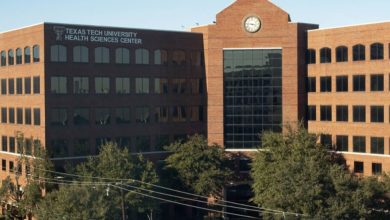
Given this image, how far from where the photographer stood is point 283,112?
8538 cm

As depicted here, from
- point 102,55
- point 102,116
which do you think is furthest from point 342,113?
point 102,55

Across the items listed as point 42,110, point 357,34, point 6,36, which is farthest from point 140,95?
point 357,34

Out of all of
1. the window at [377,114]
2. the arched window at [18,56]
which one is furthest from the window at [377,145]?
the arched window at [18,56]

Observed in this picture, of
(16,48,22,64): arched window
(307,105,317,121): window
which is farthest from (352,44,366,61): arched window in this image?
(16,48,22,64): arched window

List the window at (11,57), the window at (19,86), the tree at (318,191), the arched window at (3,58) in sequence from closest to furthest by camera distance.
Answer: the tree at (318,191) → the window at (19,86) → the window at (11,57) → the arched window at (3,58)

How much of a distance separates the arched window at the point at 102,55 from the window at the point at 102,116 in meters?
5.60

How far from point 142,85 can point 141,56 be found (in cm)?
344

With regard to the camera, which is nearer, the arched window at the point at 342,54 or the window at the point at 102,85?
the arched window at the point at 342,54

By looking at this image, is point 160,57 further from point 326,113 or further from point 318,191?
point 318,191

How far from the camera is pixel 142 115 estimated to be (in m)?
84.9

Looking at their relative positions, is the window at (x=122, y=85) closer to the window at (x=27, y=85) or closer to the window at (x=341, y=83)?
the window at (x=27, y=85)

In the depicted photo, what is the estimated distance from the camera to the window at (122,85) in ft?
272

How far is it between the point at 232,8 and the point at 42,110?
84.8 feet

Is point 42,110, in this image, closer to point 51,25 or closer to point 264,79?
point 51,25
